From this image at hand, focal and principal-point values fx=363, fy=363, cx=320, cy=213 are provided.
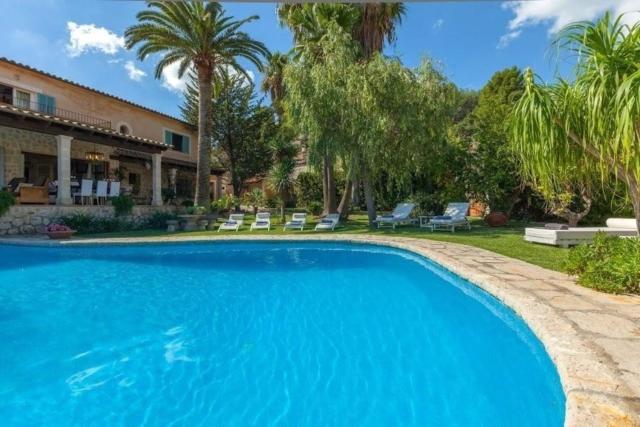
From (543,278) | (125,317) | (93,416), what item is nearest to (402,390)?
(93,416)

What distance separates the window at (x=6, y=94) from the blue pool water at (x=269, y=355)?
40.2ft

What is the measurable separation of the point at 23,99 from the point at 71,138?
3.80 meters

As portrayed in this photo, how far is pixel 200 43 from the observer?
1734cm

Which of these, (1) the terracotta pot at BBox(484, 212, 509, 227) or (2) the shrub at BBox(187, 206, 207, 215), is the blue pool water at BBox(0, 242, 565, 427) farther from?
(2) the shrub at BBox(187, 206, 207, 215)

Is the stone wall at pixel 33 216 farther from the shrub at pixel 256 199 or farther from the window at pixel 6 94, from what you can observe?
the shrub at pixel 256 199

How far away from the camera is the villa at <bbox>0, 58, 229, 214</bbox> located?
14789mm

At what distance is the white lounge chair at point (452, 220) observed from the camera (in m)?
13.7

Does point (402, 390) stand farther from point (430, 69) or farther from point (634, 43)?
point (430, 69)

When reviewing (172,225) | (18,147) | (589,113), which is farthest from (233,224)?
(589,113)

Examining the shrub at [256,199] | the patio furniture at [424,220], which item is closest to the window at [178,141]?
the shrub at [256,199]

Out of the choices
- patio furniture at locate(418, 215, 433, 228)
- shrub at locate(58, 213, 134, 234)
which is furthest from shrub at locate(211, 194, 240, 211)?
patio furniture at locate(418, 215, 433, 228)

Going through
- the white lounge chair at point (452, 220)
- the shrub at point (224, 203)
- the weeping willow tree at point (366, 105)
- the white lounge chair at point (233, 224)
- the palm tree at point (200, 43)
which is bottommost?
the white lounge chair at point (233, 224)

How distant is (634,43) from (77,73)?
929 inches

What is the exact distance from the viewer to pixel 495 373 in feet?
12.0
